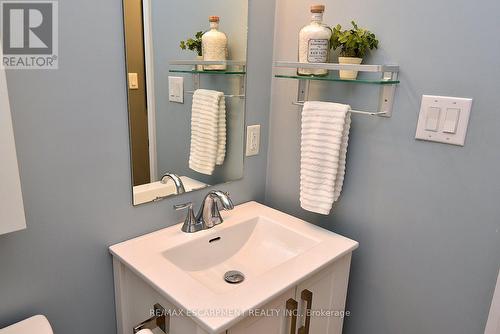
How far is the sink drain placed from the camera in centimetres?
114

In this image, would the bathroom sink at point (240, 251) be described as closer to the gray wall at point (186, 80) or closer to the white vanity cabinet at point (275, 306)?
the white vanity cabinet at point (275, 306)

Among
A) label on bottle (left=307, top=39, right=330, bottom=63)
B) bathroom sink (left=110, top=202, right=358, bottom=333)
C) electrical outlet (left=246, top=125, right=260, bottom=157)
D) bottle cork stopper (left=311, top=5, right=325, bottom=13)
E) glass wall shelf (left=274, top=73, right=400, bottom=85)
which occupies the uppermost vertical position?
bottle cork stopper (left=311, top=5, right=325, bottom=13)

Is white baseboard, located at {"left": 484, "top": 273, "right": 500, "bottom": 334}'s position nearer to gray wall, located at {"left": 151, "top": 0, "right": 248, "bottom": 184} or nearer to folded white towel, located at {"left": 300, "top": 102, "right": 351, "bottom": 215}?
folded white towel, located at {"left": 300, "top": 102, "right": 351, "bottom": 215}

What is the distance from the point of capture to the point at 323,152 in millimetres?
1151

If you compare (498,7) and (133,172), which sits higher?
(498,7)

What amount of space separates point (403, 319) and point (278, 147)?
76 cm

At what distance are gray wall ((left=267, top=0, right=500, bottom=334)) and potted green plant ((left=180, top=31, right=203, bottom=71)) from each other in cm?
32

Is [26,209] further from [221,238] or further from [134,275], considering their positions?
[221,238]

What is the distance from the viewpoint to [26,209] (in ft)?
2.88

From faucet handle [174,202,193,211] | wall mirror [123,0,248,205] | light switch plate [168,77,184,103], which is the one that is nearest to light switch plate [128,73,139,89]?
wall mirror [123,0,248,205]

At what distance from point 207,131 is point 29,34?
2.05ft

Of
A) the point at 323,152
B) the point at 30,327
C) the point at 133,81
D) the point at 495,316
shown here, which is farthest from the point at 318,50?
the point at 30,327

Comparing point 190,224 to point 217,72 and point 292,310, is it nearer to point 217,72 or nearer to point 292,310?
point 292,310

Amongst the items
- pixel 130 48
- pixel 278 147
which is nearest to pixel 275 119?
pixel 278 147
